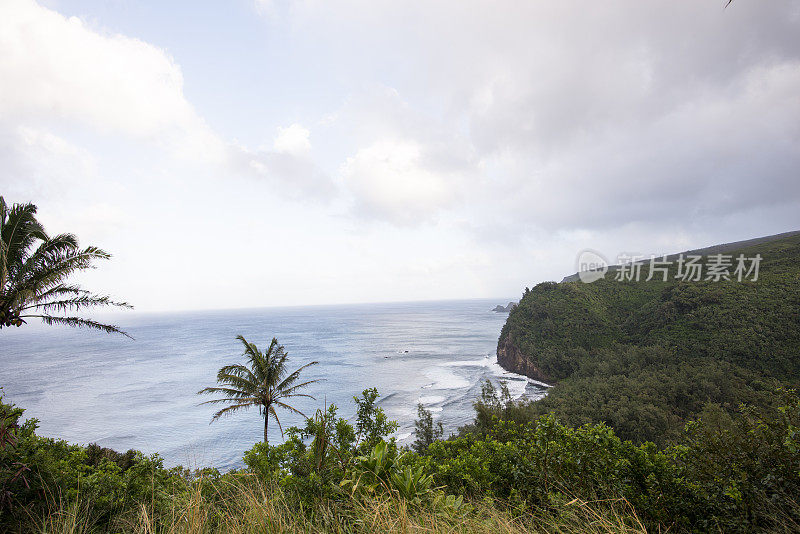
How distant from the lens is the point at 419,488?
399cm

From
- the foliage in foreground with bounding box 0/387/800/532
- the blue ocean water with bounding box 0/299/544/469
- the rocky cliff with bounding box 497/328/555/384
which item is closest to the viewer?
the foliage in foreground with bounding box 0/387/800/532

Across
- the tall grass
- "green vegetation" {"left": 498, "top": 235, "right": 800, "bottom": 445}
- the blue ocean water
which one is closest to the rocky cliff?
"green vegetation" {"left": 498, "top": 235, "right": 800, "bottom": 445}

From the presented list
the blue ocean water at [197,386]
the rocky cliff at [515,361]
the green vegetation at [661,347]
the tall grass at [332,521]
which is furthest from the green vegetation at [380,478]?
the rocky cliff at [515,361]

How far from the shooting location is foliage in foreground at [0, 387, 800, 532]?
11.1 feet

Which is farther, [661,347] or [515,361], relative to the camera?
[515,361]

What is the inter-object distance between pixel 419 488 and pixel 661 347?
51966 millimetres

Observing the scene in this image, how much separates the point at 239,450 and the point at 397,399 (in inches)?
799

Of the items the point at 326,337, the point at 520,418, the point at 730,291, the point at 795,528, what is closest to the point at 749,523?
the point at 795,528

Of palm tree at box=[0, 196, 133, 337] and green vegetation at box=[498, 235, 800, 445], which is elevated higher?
palm tree at box=[0, 196, 133, 337]

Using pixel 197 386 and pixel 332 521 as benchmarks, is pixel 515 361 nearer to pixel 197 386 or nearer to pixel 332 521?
pixel 197 386

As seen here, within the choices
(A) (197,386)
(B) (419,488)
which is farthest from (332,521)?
(A) (197,386)

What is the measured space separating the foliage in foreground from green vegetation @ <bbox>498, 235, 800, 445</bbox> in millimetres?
11527

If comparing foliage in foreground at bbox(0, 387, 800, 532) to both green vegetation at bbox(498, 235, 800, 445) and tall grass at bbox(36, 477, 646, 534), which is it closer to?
tall grass at bbox(36, 477, 646, 534)

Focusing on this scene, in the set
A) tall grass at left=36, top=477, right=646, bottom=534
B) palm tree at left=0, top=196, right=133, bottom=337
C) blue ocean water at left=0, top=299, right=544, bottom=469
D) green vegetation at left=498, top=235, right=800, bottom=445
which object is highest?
palm tree at left=0, top=196, right=133, bottom=337
